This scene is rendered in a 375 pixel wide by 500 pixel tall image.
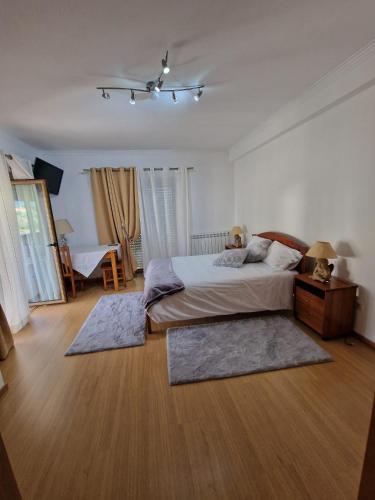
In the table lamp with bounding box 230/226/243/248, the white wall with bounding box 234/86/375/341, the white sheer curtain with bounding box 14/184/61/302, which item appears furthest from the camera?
the table lamp with bounding box 230/226/243/248

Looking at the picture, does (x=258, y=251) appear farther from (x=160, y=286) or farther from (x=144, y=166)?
(x=144, y=166)

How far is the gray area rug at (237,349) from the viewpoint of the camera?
6.55ft

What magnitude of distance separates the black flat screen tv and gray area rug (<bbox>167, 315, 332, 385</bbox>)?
3.34 m

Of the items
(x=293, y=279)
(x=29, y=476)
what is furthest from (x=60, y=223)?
(x=293, y=279)

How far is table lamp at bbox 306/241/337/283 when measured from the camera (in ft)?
7.58

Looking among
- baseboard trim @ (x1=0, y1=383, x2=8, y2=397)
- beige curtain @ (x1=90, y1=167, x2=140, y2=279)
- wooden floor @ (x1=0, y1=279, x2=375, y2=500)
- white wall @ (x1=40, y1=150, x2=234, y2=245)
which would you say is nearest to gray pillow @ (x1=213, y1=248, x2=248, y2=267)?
wooden floor @ (x1=0, y1=279, x2=375, y2=500)

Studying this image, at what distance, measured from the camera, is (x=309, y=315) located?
2.51m

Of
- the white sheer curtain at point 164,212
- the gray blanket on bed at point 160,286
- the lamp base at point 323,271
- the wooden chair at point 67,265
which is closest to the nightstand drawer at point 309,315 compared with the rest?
the lamp base at point 323,271

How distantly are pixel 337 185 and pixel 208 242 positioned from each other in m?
2.99

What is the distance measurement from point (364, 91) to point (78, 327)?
12.9ft

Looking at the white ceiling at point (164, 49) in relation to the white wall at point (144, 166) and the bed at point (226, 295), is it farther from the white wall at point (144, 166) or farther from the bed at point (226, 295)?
the bed at point (226, 295)

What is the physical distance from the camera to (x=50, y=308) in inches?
140

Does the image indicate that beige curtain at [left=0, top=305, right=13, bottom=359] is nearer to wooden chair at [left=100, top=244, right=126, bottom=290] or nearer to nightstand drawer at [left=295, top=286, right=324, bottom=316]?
wooden chair at [left=100, top=244, right=126, bottom=290]

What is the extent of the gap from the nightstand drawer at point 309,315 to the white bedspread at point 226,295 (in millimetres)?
174
